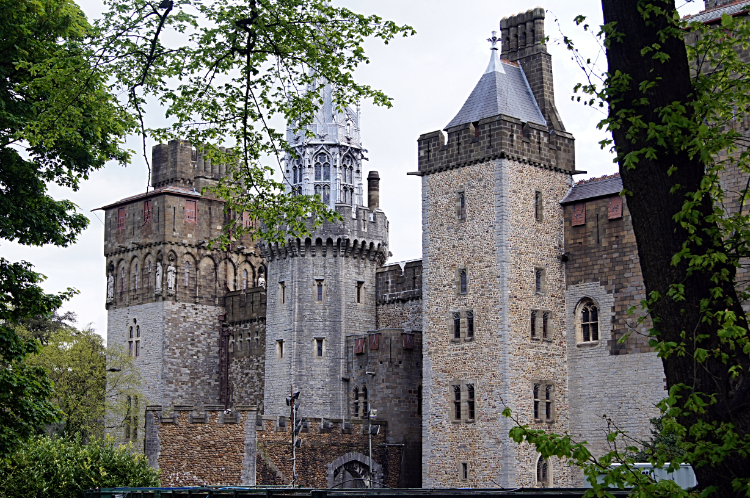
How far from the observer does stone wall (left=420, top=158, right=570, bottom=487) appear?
38.5 m

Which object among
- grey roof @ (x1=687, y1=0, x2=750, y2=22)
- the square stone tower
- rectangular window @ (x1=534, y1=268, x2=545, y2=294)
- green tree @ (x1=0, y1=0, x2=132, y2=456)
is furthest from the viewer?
rectangular window @ (x1=534, y1=268, x2=545, y2=294)

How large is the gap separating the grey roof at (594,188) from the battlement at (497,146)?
44.0 inches

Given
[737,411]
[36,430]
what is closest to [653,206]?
[737,411]

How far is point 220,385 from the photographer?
5616 centimetres

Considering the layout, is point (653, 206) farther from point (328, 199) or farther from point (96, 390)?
point (96, 390)

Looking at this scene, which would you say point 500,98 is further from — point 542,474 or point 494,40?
point 542,474

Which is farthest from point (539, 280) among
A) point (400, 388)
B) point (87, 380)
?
point (87, 380)

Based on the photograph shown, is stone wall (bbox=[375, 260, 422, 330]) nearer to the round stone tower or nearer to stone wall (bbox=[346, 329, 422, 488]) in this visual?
the round stone tower

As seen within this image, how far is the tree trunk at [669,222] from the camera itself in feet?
30.5

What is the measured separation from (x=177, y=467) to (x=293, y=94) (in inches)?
1051

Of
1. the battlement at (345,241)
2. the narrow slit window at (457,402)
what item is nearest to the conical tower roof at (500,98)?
the battlement at (345,241)

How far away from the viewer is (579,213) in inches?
1624

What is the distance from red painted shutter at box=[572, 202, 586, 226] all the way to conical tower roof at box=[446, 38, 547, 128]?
3950 millimetres

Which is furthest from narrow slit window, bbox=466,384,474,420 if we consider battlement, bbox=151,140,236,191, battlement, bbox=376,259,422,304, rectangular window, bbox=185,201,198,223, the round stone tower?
battlement, bbox=151,140,236,191
